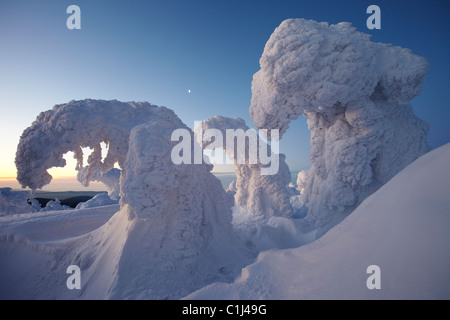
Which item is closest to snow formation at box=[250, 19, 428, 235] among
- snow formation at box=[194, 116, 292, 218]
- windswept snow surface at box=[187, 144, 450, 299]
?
windswept snow surface at box=[187, 144, 450, 299]

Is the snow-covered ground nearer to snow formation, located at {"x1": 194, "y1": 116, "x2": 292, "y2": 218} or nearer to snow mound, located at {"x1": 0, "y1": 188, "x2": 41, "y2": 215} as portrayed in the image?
snow formation, located at {"x1": 194, "y1": 116, "x2": 292, "y2": 218}

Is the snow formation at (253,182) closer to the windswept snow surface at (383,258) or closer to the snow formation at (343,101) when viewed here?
the snow formation at (343,101)

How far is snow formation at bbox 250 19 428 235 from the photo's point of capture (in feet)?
12.6

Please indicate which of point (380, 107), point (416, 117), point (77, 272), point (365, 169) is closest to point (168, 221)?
point (77, 272)

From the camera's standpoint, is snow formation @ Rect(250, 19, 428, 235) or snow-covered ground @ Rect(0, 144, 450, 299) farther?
snow formation @ Rect(250, 19, 428, 235)

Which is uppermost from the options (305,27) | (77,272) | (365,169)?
(305,27)

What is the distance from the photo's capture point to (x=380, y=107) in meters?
4.36

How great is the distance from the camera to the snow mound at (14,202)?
730 cm

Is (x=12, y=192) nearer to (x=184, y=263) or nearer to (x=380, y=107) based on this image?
(x=184, y=263)

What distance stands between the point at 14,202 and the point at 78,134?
6.67 metres

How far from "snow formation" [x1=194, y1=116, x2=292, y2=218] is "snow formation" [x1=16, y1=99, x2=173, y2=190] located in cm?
463

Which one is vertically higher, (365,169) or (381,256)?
(365,169)

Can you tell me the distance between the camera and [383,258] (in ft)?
4.49
